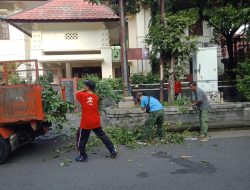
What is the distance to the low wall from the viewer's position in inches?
408

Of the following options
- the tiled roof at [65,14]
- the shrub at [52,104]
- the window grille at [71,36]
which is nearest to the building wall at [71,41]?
the window grille at [71,36]

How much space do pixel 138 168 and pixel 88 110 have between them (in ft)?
4.89

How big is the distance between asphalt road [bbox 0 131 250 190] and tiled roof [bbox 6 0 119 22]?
9.73 m

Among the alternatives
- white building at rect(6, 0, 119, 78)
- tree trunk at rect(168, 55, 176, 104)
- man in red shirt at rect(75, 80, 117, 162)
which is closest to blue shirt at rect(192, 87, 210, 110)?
tree trunk at rect(168, 55, 176, 104)

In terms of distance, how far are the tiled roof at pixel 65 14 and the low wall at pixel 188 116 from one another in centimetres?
837

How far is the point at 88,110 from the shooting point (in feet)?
24.9

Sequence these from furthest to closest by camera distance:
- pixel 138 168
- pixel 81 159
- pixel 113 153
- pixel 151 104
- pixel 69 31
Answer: pixel 69 31
pixel 151 104
pixel 113 153
pixel 81 159
pixel 138 168

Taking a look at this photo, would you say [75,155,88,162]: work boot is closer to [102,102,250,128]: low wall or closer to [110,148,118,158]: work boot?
[110,148,118,158]: work boot

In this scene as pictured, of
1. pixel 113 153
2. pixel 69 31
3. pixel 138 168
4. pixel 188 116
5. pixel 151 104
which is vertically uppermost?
pixel 69 31

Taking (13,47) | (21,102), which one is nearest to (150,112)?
(21,102)

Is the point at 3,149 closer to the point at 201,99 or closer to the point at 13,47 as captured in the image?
the point at 201,99

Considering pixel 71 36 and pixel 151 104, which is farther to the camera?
pixel 71 36

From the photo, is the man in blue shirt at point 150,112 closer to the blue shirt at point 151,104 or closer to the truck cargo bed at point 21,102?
the blue shirt at point 151,104

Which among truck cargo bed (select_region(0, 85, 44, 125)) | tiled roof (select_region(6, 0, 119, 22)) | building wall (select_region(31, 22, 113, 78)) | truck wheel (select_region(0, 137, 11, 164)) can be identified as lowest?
truck wheel (select_region(0, 137, 11, 164))
